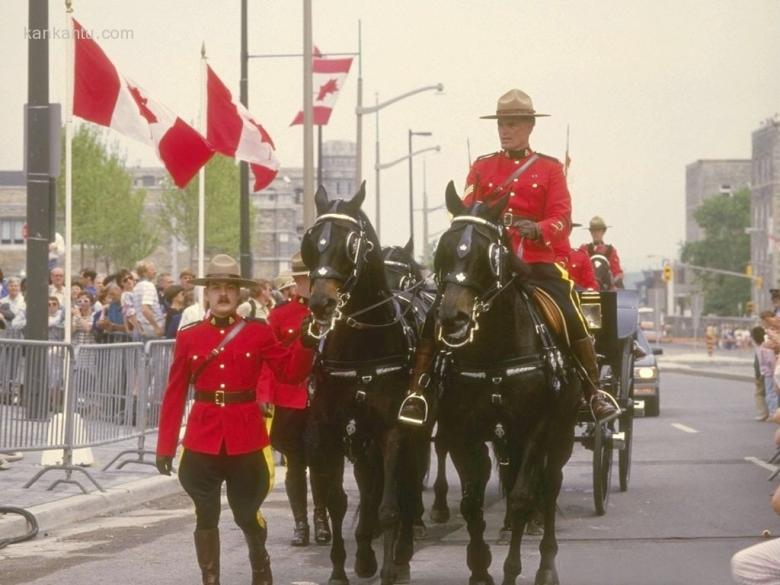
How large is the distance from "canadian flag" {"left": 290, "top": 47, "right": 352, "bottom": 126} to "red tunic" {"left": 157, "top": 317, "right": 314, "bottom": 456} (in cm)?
2350

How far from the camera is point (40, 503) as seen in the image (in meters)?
→ 14.2

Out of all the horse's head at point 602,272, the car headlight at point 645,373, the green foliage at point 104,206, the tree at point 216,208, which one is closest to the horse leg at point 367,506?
the horse's head at point 602,272

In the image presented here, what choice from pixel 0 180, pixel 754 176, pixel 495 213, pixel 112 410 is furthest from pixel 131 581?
pixel 754 176

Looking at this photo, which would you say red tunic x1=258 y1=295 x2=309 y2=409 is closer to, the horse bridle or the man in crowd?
the horse bridle

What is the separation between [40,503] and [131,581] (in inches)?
147

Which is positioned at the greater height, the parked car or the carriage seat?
the carriage seat

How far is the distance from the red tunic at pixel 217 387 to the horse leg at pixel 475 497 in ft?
4.15

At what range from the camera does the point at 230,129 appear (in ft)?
75.3

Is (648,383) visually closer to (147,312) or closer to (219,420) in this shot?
(147,312)

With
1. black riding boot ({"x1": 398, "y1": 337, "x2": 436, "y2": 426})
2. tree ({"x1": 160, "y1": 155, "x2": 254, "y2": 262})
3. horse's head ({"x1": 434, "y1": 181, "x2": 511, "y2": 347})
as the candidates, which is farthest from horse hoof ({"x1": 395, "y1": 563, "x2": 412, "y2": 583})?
tree ({"x1": 160, "y1": 155, "x2": 254, "y2": 262})

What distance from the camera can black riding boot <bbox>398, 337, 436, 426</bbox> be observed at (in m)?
9.94

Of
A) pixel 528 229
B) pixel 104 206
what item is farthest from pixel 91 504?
pixel 104 206

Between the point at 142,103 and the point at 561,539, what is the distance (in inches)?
325

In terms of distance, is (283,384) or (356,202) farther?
(283,384)
